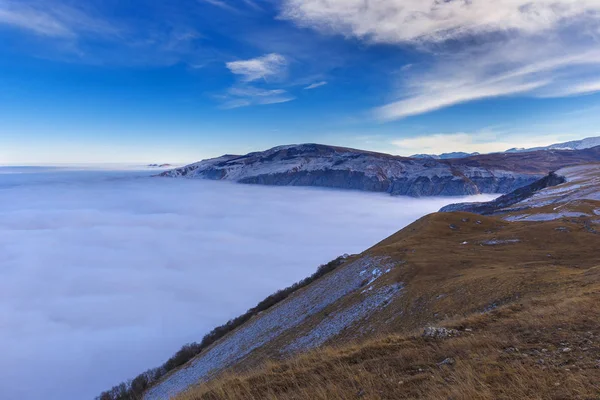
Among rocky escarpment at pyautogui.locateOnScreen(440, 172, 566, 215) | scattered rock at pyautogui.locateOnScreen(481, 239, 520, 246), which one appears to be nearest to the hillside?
scattered rock at pyautogui.locateOnScreen(481, 239, 520, 246)

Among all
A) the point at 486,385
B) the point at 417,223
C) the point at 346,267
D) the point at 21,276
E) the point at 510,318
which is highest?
the point at 486,385

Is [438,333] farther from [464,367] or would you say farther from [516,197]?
[516,197]

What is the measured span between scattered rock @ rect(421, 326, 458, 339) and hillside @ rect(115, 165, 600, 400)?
0.23 feet

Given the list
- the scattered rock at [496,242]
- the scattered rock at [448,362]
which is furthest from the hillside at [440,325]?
the scattered rock at [496,242]

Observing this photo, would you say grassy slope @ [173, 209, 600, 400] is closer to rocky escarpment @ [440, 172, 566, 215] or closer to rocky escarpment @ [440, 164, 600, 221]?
rocky escarpment @ [440, 164, 600, 221]

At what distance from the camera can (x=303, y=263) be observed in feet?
557

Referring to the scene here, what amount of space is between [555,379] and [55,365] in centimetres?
11723

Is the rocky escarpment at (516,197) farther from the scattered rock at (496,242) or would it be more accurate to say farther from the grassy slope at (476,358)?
the grassy slope at (476,358)

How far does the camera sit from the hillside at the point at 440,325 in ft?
24.4

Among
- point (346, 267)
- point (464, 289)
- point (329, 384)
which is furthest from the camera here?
point (346, 267)

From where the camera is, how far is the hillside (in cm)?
744

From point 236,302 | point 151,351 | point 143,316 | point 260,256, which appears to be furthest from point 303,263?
point 151,351

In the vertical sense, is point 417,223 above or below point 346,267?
above

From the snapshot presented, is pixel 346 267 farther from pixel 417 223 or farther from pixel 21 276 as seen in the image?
pixel 21 276
